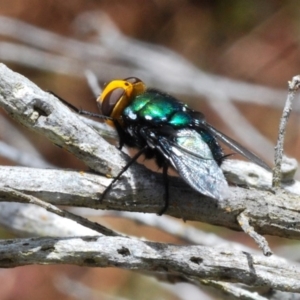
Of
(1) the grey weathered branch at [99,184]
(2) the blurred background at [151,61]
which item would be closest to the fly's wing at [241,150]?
(1) the grey weathered branch at [99,184]

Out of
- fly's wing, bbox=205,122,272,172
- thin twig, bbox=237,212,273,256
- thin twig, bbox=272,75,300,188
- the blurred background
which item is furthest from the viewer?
the blurred background

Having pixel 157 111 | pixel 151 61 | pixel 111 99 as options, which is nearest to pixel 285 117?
pixel 157 111

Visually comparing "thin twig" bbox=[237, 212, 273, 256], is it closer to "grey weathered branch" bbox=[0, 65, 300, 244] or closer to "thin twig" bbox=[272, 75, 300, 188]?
"grey weathered branch" bbox=[0, 65, 300, 244]

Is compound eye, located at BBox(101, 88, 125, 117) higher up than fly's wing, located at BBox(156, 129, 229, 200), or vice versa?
compound eye, located at BBox(101, 88, 125, 117)

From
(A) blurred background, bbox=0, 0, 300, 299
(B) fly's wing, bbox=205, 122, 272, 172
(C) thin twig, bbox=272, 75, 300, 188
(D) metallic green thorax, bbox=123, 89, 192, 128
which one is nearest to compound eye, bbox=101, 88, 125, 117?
(D) metallic green thorax, bbox=123, 89, 192, 128

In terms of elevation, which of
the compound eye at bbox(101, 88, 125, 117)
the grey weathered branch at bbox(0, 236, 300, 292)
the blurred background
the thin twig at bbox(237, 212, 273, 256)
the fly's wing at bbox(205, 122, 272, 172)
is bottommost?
the grey weathered branch at bbox(0, 236, 300, 292)
